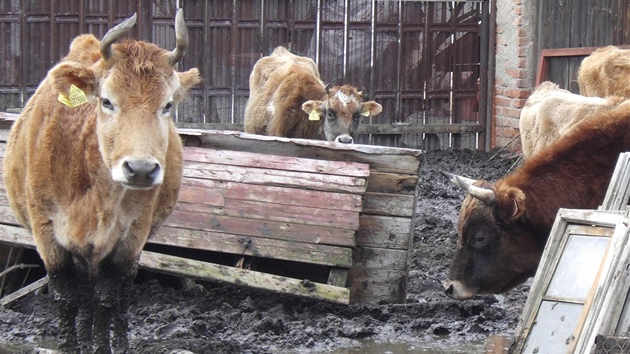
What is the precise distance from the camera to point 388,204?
733cm

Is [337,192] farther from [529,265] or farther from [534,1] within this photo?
[534,1]

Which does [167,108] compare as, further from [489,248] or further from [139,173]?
[489,248]

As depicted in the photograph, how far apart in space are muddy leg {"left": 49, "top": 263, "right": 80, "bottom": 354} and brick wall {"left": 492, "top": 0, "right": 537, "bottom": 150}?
9.29 metres

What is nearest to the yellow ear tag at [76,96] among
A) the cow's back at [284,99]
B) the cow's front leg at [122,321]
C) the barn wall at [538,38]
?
the cow's front leg at [122,321]

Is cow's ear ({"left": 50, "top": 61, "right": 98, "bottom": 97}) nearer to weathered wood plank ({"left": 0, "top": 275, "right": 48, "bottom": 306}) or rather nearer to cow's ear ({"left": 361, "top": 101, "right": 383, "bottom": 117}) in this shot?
weathered wood plank ({"left": 0, "top": 275, "right": 48, "bottom": 306})

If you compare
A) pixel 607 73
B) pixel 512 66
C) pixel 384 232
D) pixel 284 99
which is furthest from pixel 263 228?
pixel 512 66

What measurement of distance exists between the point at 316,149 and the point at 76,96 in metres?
2.49

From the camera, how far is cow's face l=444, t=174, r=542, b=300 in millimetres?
6336

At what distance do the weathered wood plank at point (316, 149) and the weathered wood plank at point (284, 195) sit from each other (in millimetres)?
374

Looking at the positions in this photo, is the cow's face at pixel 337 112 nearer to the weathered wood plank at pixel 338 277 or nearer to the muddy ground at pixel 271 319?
the muddy ground at pixel 271 319

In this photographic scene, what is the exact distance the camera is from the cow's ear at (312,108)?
11.1 m

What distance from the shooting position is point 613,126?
6461 millimetres

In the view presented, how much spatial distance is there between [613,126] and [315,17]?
30.1ft

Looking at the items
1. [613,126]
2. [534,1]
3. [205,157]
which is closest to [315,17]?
[534,1]
